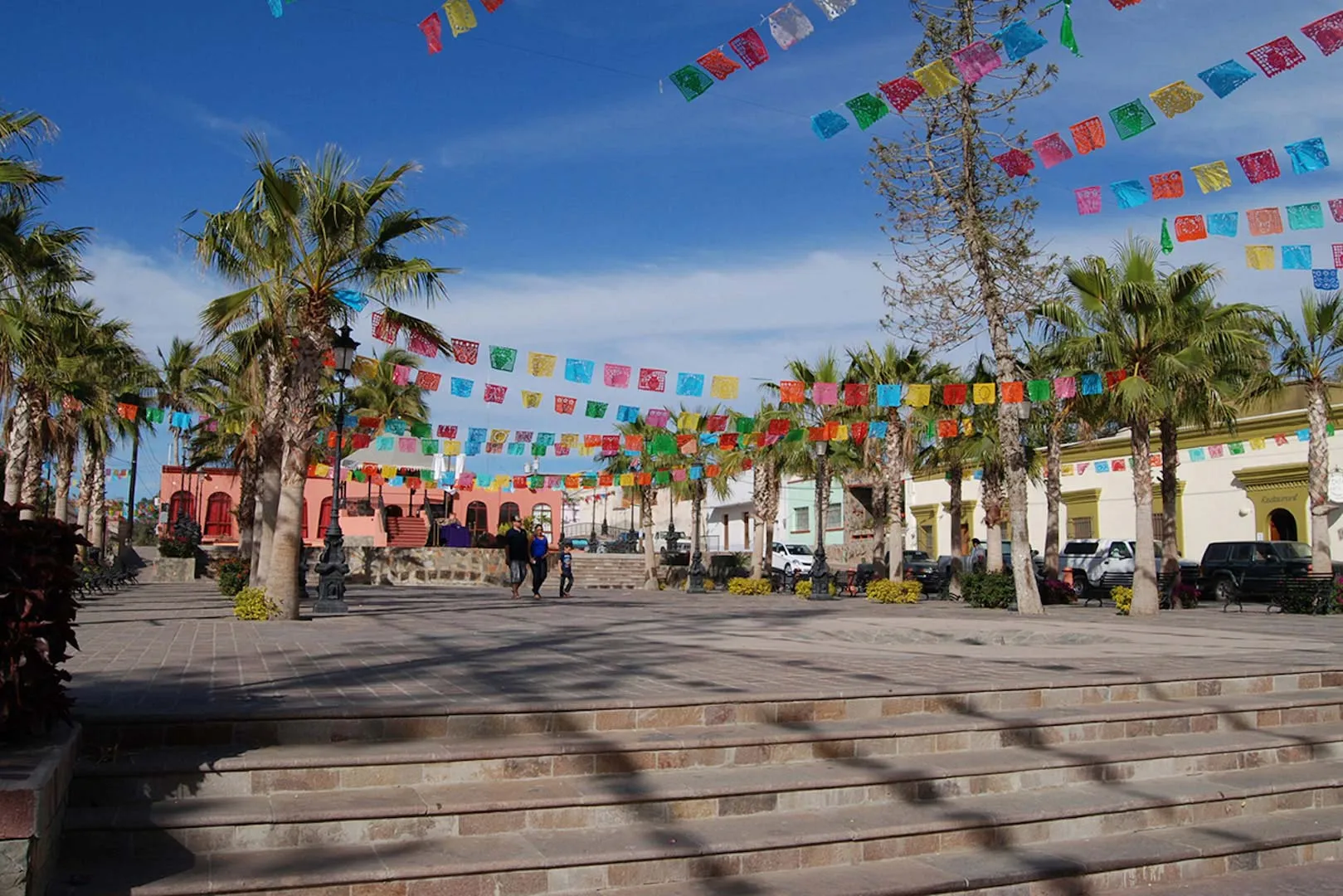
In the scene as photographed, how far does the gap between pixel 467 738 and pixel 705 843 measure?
163cm

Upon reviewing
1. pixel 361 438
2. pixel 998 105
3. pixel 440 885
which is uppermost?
pixel 998 105

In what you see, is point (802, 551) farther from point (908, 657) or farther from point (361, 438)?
point (908, 657)

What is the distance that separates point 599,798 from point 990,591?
19.5 meters

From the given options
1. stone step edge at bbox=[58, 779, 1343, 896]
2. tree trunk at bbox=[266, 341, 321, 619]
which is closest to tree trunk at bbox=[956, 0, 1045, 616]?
tree trunk at bbox=[266, 341, 321, 619]

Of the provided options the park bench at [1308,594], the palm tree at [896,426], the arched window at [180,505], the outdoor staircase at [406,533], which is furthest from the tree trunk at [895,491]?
the arched window at [180,505]

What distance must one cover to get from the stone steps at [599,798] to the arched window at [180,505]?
4866 cm

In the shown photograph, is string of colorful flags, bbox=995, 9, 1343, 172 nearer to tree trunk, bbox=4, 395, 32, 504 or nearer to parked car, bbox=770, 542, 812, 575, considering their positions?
tree trunk, bbox=4, 395, 32, 504

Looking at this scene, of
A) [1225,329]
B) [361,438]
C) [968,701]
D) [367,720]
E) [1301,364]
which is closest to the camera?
[367,720]

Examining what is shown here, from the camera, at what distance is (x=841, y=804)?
6168mm

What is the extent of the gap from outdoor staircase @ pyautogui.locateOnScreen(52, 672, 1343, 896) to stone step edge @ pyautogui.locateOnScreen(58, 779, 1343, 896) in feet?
0.04

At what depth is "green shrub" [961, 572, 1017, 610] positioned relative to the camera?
23.3 m

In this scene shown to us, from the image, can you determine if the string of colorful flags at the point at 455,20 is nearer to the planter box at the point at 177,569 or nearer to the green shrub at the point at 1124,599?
the green shrub at the point at 1124,599

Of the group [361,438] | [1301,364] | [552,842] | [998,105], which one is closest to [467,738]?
[552,842]

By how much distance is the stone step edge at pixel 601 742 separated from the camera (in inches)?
219
